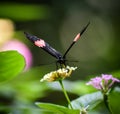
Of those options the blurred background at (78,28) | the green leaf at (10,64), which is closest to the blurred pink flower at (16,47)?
the green leaf at (10,64)

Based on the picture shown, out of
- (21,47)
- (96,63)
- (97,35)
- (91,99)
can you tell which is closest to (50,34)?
(97,35)

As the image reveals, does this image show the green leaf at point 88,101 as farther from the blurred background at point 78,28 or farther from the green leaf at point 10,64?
the blurred background at point 78,28

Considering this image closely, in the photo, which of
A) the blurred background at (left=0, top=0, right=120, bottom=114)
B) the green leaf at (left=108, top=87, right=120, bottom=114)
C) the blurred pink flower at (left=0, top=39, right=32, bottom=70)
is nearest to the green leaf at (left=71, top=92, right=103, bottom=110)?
the green leaf at (left=108, top=87, right=120, bottom=114)

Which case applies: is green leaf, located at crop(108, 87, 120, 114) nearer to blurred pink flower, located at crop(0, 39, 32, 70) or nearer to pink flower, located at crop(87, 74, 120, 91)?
pink flower, located at crop(87, 74, 120, 91)

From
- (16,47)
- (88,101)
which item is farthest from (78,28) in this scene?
(88,101)

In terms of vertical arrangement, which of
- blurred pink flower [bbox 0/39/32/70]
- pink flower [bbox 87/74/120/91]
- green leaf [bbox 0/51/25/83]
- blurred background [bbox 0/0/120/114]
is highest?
blurred background [bbox 0/0/120/114]
